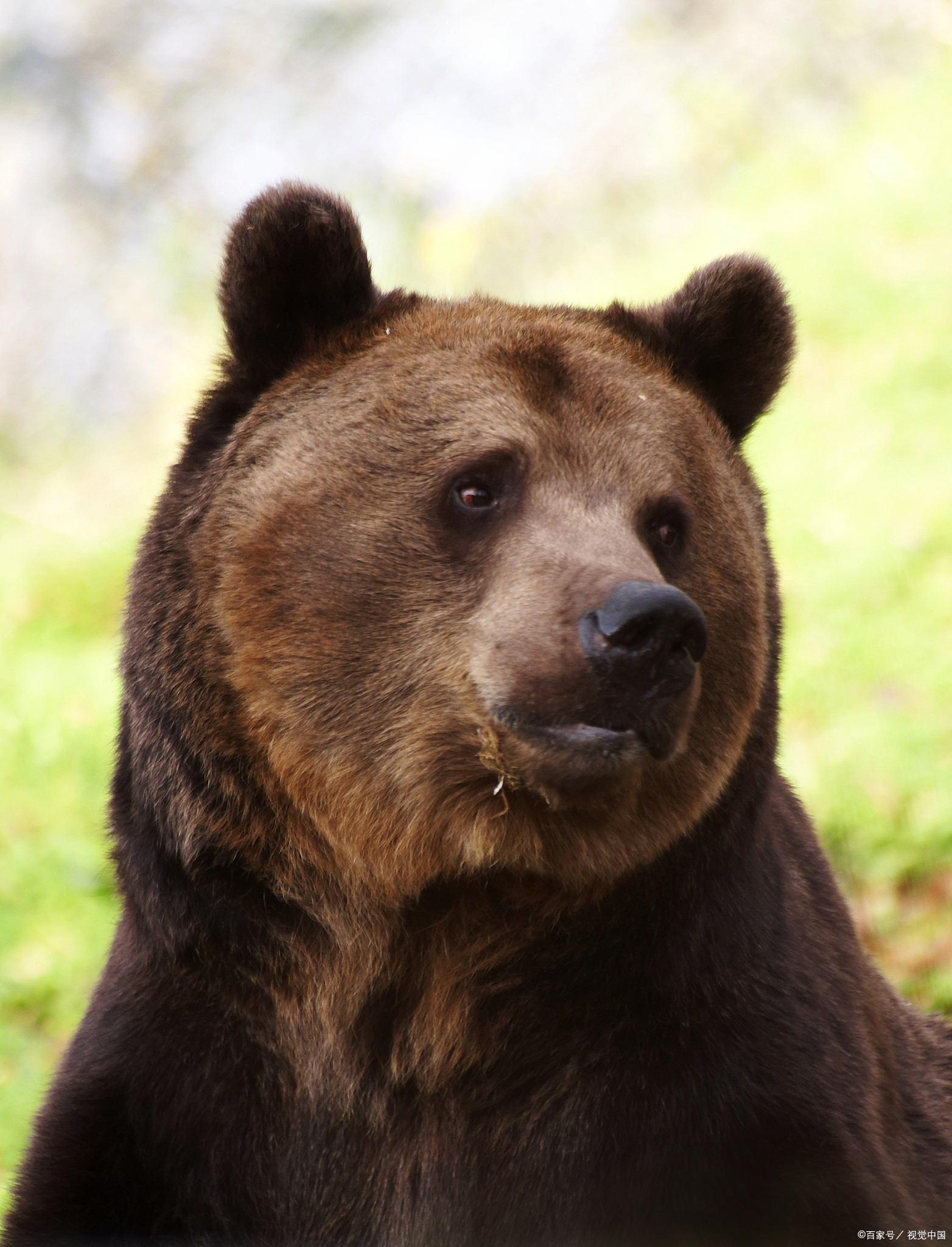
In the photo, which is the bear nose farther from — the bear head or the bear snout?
Answer: the bear head

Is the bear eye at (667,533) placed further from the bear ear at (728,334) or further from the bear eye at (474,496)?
the bear ear at (728,334)

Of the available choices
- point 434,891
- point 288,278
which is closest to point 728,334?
point 288,278

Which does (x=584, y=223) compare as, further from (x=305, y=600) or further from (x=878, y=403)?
(x=305, y=600)

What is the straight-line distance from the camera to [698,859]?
351 centimetres

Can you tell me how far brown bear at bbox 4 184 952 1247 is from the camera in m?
3.33

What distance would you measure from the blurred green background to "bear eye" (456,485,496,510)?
2.93 metres

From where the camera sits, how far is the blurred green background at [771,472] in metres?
6.44

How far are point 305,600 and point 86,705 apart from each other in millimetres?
6198

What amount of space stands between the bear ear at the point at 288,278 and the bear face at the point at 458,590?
18 cm

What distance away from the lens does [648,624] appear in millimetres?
2891

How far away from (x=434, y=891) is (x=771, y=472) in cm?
740
